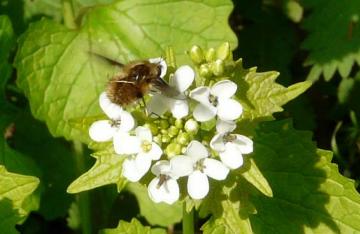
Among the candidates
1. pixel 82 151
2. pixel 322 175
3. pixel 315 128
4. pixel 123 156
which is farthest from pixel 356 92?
pixel 123 156

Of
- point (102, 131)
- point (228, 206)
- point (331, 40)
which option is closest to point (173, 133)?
point (102, 131)

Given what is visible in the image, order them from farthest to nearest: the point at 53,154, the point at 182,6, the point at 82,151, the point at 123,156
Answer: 1. the point at 53,154
2. the point at 82,151
3. the point at 182,6
4. the point at 123,156

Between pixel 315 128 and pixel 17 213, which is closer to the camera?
pixel 17 213

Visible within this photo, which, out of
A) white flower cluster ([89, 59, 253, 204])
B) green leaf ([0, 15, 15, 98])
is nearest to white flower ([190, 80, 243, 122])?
white flower cluster ([89, 59, 253, 204])

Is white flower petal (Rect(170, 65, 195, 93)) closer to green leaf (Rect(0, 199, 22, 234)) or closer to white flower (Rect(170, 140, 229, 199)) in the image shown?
white flower (Rect(170, 140, 229, 199))

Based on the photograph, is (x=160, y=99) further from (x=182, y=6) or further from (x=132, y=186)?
(x=132, y=186)

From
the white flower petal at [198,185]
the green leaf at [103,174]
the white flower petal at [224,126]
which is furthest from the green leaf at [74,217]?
the white flower petal at [224,126]

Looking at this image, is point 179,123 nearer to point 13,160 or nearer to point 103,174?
point 103,174

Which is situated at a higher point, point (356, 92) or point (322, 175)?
point (322, 175)
